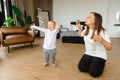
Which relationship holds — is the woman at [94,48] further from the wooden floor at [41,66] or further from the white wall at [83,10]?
the white wall at [83,10]

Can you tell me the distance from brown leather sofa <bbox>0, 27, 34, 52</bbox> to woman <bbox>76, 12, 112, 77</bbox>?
6.52 feet

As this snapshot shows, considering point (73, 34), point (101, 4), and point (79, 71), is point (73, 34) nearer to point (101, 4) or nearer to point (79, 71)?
point (101, 4)

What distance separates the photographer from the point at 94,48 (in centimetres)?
251

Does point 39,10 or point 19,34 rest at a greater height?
point 39,10

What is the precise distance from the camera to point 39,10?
5.76 m

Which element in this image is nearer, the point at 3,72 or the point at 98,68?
the point at 98,68

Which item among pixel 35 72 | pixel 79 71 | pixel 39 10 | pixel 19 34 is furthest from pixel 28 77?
pixel 39 10

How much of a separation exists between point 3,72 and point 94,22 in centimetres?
188

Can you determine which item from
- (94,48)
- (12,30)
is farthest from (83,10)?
(94,48)

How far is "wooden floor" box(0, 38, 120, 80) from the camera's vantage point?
2.55 meters

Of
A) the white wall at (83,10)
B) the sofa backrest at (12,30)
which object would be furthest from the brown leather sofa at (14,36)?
the white wall at (83,10)

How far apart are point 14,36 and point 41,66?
1.43 metres

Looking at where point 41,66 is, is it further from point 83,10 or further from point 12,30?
point 83,10

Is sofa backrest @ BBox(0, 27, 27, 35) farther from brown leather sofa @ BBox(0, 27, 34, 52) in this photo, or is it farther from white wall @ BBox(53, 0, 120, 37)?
white wall @ BBox(53, 0, 120, 37)
